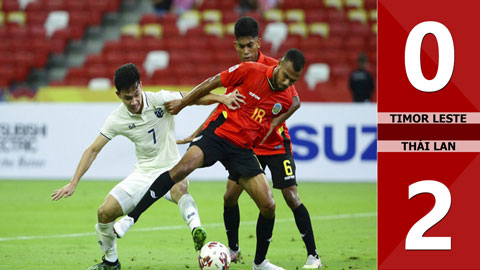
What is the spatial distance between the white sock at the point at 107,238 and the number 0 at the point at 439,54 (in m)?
3.15

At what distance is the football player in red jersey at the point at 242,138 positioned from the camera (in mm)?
6734

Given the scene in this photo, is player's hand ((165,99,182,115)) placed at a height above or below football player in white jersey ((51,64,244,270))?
above

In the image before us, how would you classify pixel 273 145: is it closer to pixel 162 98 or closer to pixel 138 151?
pixel 162 98

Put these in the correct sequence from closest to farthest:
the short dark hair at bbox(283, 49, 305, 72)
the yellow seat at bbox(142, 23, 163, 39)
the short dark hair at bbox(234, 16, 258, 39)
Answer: the short dark hair at bbox(283, 49, 305, 72) → the short dark hair at bbox(234, 16, 258, 39) → the yellow seat at bbox(142, 23, 163, 39)

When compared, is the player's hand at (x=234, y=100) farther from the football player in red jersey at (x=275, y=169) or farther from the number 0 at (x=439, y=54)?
the number 0 at (x=439, y=54)

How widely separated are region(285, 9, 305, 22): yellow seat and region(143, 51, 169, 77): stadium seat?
330 cm

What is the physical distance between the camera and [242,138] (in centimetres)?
687

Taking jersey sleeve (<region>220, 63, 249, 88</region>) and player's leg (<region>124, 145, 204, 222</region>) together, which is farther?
jersey sleeve (<region>220, 63, 249, 88</region>)

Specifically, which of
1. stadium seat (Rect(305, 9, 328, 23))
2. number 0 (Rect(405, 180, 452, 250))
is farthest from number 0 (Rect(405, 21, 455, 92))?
stadium seat (Rect(305, 9, 328, 23))

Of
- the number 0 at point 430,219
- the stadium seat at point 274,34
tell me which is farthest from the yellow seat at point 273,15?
the number 0 at point 430,219

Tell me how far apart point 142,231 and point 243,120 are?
3.38m

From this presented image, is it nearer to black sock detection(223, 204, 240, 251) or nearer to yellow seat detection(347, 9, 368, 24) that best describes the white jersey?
black sock detection(223, 204, 240, 251)

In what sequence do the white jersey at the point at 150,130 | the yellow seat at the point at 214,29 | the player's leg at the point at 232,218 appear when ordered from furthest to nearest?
the yellow seat at the point at 214,29 < the player's leg at the point at 232,218 < the white jersey at the point at 150,130

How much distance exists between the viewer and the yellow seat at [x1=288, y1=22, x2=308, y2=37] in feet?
65.6
